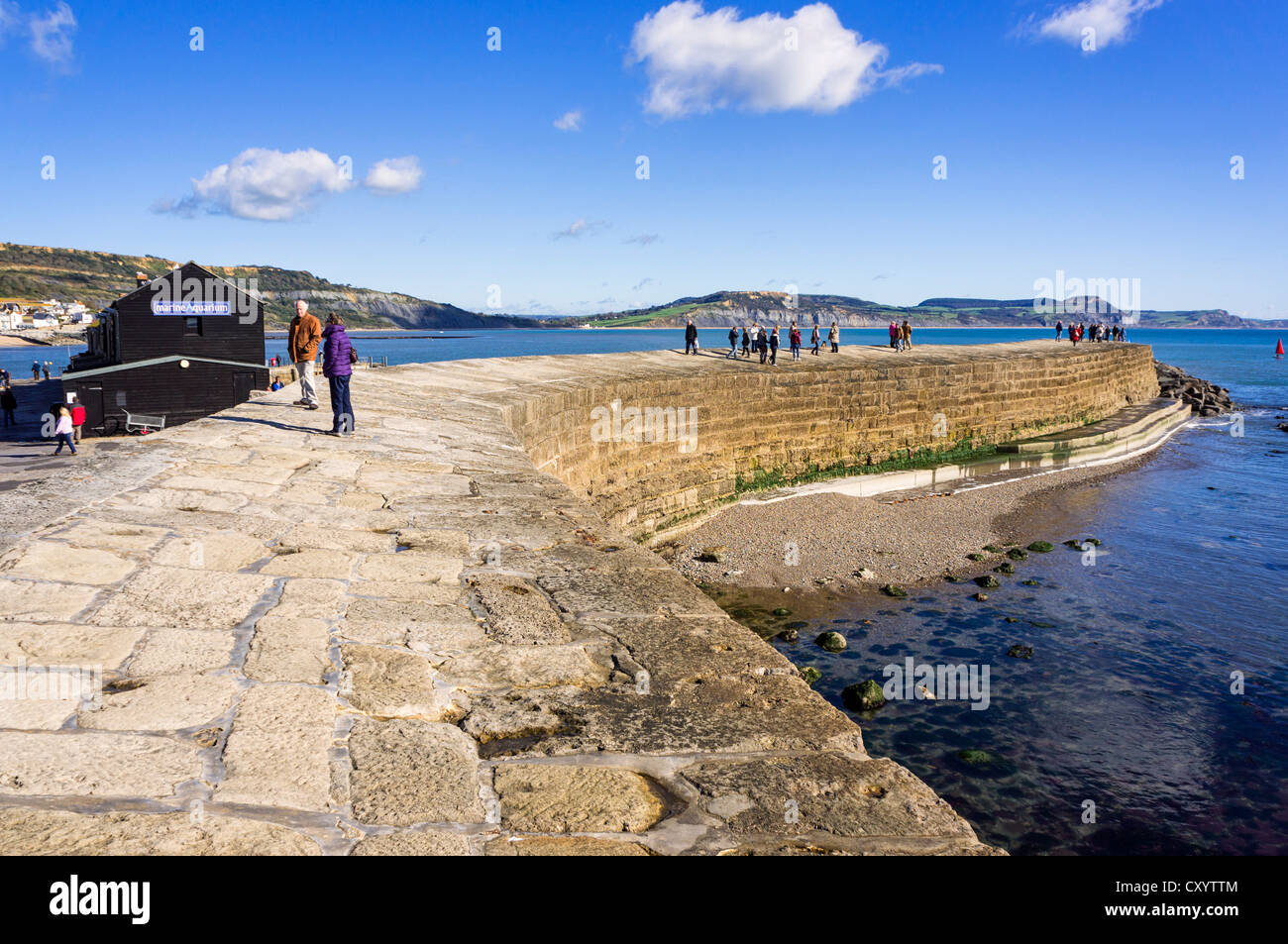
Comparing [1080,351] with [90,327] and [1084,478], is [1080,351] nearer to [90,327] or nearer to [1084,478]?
[1084,478]

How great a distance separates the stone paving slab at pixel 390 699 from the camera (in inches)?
A: 82.2

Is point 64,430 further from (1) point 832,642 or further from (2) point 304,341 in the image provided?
(1) point 832,642

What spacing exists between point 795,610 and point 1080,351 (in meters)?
29.1

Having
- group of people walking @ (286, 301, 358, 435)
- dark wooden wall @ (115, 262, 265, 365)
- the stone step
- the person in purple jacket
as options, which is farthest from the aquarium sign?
→ the stone step

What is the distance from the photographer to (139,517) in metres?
4.35

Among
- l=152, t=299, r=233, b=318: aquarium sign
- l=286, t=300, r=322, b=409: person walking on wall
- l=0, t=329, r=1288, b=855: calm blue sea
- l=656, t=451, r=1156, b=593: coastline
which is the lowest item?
l=0, t=329, r=1288, b=855: calm blue sea

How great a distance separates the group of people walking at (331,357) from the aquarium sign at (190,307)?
2428 cm

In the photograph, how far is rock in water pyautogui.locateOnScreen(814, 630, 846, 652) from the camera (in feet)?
37.9

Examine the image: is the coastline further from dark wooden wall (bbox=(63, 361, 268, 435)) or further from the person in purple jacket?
dark wooden wall (bbox=(63, 361, 268, 435))

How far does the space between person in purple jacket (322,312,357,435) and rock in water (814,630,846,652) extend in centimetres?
730

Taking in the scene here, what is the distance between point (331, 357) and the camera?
7.55 m

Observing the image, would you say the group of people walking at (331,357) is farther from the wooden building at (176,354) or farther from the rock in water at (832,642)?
the wooden building at (176,354)

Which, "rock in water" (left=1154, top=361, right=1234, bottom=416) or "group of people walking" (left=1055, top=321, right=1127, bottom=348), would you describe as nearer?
"rock in water" (left=1154, top=361, right=1234, bottom=416)

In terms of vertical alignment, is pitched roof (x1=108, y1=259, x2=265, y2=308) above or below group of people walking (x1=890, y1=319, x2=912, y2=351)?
above
